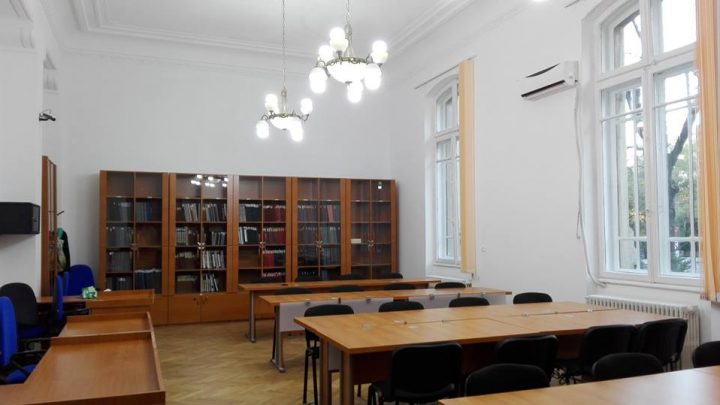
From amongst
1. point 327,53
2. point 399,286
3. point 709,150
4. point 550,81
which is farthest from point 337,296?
point 709,150

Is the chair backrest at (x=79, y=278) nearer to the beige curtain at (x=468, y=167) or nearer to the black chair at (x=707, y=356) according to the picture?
the beige curtain at (x=468, y=167)

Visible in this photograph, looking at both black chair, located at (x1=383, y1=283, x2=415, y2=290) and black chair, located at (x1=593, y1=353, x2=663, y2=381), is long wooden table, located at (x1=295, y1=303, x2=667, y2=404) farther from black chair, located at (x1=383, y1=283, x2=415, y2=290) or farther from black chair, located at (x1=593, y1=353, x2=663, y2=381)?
black chair, located at (x1=383, y1=283, x2=415, y2=290)

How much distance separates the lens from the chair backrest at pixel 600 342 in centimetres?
409

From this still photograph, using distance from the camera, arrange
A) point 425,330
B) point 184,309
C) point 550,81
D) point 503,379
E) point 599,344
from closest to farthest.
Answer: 1. point 503,379
2. point 599,344
3. point 425,330
4. point 550,81
5. point 184,309

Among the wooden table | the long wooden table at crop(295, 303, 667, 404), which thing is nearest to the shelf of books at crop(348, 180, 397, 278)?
the long wooden table at crop(295, 303, 667, 404)

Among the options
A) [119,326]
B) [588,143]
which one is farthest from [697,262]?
[119,326]

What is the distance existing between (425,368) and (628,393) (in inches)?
50.1

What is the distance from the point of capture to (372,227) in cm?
1042

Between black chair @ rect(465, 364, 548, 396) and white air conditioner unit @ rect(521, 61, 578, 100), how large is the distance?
4.47 m

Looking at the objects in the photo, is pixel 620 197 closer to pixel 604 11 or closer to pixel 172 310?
pixel 604 11

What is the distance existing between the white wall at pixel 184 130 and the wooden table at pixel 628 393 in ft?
26.0

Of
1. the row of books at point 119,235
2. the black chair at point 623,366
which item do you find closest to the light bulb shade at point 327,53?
the black chair at point 623,366

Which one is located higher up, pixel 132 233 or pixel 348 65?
pixel 348 65

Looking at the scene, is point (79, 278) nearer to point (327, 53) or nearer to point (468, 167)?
point (327, 53)
